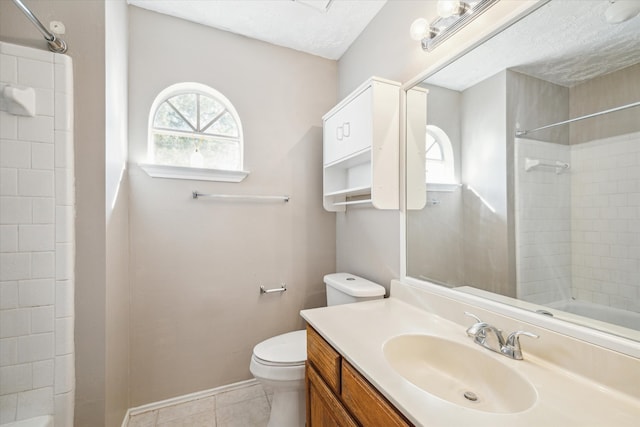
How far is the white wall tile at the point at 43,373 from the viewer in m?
1.07

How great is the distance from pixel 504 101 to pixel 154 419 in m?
2.43

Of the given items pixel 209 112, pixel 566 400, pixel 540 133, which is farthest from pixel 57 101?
pixel 566 400

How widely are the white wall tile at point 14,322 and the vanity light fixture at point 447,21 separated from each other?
2.01m

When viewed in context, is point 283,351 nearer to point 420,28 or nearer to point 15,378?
point 15,378

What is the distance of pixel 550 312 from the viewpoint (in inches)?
33.1

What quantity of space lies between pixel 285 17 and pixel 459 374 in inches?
82.8

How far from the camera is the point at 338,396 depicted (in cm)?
96

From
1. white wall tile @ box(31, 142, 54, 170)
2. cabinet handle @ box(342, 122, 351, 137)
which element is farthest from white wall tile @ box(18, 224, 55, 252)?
cabinet handle @ box(342, 122, 351, 137)

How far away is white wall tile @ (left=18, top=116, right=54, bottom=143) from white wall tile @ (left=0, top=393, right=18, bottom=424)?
1.01 metres

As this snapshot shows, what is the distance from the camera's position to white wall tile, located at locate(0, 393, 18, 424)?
1.02 m

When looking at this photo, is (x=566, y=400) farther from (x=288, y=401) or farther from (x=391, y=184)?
(x=288, y=401)

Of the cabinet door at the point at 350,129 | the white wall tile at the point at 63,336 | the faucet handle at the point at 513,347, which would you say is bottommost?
the white wall tile at the point at 63,336

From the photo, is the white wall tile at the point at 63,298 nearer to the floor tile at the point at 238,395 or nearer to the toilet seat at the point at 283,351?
the toilet seat at the point at 283,351

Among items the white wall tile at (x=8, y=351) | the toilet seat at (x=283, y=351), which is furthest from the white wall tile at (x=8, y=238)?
the toilet seat at (x=283, y=351)
